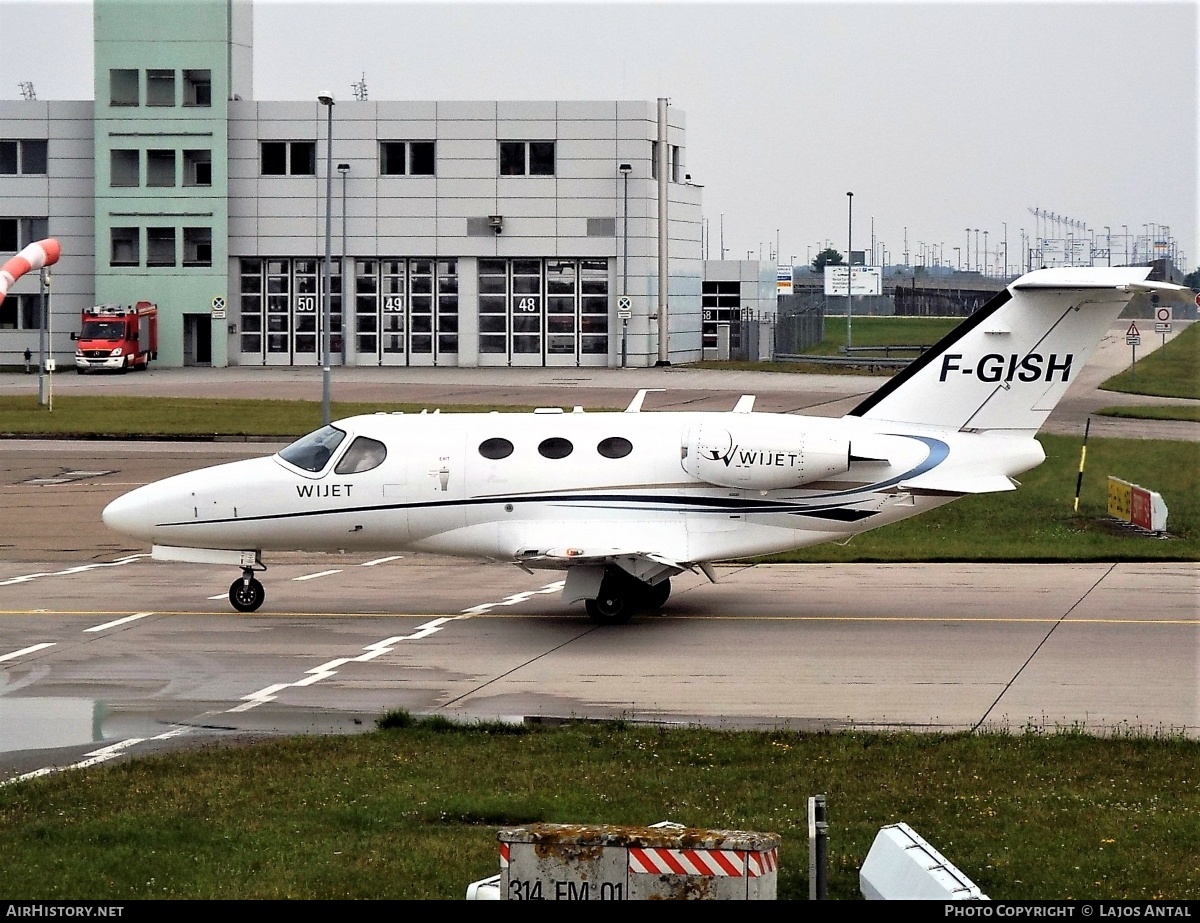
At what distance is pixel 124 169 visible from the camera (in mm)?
75000

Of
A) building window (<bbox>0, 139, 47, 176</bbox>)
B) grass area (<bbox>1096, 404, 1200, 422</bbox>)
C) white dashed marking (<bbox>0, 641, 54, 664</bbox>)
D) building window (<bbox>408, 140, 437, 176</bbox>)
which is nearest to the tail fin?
white dashed marking (<bbox>0, 641, 54, 664</bbox>)

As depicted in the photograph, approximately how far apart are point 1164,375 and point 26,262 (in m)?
48.3

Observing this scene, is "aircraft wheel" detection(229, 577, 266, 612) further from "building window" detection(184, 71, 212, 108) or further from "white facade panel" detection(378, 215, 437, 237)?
"building window" detection(184, 71, 212, 108)

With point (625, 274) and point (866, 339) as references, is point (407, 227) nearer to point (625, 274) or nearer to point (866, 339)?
point (625, 274)

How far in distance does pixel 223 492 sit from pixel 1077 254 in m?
→ 180

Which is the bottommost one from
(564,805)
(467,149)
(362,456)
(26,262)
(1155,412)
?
(564,805)

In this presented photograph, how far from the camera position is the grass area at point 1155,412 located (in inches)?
2046

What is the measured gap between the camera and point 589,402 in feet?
181

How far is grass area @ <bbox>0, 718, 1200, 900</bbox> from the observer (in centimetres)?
1048

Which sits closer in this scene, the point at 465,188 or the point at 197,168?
the point at 465,188

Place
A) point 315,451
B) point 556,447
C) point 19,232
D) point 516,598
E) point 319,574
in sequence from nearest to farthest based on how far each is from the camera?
point 556,447, point 315,451, point 516,598, point 319,574, point 19,232

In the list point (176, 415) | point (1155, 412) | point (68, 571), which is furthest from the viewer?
point (1155, 412)

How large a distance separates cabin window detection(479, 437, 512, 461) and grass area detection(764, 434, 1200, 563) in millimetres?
7426

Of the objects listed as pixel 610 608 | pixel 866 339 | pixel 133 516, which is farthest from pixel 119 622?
pixel 866 339
